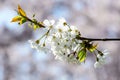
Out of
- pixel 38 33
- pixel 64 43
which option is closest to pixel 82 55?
pixel 64 43

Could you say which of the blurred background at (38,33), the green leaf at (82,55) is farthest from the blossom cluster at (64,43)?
the blurred background at (38,33)

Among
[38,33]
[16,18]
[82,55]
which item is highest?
[38,33]

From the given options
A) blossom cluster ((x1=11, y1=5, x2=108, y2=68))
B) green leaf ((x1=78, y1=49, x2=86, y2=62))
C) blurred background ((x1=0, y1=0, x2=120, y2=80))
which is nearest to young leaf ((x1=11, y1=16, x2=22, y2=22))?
blossom cluster ((x1=11, y1=5, x2=108, y2=68))

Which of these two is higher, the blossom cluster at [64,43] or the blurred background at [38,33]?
the blurred background at [38,33]

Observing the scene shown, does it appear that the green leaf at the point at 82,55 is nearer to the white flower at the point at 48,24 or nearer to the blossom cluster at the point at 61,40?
the blossom cluster at the point at 61,40

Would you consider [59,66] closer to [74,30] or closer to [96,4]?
[96,4]

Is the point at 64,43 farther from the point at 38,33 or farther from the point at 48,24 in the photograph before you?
the point at 38,33

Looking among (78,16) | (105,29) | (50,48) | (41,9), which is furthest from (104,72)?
(50,48)

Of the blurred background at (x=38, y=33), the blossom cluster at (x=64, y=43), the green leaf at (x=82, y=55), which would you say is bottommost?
the green leaf at (x=82, y=55)

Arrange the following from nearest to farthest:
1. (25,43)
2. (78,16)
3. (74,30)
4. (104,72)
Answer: (74,30), (104,72), (78,16), (25,43)
